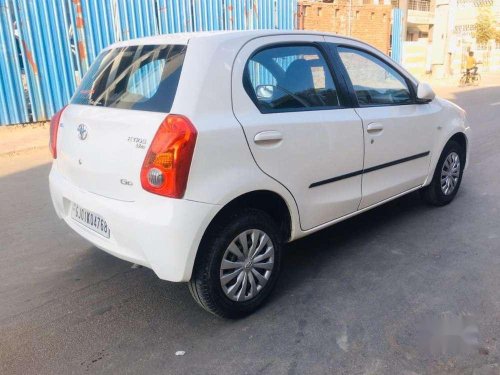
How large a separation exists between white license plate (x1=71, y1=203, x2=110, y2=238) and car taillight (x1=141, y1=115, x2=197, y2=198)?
0.51m

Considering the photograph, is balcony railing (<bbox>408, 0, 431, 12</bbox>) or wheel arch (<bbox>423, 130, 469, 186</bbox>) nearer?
wheel arch (<bbox>423, 130, 469, 186</bbox>)

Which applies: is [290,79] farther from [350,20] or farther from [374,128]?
[350,20]

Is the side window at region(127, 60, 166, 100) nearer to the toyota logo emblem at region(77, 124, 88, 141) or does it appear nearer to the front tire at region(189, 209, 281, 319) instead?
the toyota logo emblem at region(77, 124, 88, 141)

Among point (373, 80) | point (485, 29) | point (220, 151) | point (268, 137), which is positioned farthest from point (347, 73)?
point (485, 29)

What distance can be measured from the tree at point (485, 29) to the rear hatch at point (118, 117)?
124 ft

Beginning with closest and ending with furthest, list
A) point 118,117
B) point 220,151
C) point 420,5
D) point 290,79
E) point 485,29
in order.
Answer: point 220,151, point 118,117, point 290,79, point 485,29, point 420,5

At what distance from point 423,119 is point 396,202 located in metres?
1.20

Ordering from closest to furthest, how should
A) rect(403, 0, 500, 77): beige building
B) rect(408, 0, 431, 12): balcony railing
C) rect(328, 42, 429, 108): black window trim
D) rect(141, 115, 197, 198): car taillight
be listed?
rect(141, 115, 197, 198): car taillight → rect(328, 42, 429, 108): black window trim → rect(403, 0, 500, 77): beige building → rect(408, 0, 431, 12): balcony railing

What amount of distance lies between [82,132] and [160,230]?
91 centimetres

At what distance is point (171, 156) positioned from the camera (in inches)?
97.2

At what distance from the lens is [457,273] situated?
3.39 meters

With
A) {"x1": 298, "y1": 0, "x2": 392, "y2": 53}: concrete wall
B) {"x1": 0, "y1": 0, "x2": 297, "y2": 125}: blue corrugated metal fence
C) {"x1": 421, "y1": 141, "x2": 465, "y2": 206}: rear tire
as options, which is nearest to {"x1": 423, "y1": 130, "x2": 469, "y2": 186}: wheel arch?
{"x1": 421, "y1": 141, "x2": 465, "y2": 206}: rear tire

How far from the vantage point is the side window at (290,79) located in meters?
2.95

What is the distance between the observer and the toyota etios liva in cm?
254
